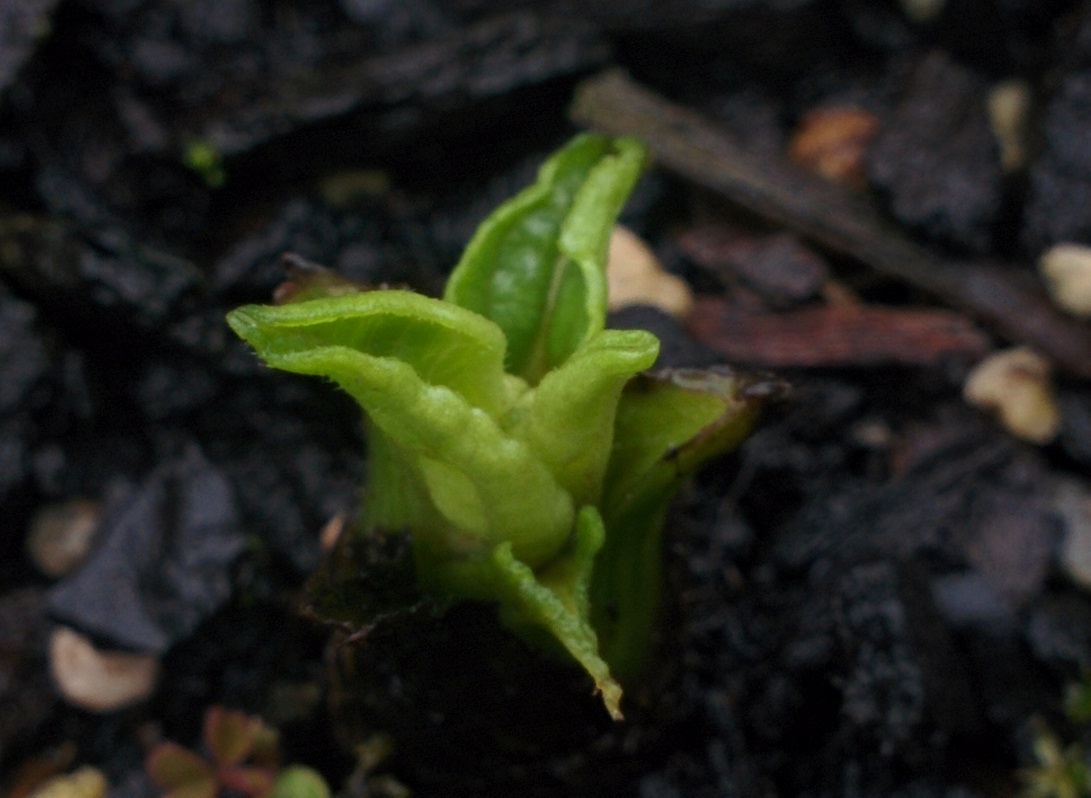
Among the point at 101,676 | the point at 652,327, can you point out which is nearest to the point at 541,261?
the point at 652,327

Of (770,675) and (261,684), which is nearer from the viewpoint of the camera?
(770,675)

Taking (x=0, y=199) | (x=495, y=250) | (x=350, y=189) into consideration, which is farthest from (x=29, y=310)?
(x=495, y=250)

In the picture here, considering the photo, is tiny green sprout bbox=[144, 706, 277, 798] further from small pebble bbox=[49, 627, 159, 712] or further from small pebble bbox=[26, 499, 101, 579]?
Result: small pebble bbox=[26, 499, 101, 579]

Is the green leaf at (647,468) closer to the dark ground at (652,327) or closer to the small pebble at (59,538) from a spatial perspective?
the dark ground at (652,327)

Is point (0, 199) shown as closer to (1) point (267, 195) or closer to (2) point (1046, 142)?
(1) point (267, 195)

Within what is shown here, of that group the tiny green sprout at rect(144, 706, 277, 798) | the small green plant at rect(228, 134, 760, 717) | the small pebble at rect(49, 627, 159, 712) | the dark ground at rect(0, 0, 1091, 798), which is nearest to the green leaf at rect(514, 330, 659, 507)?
the small green plant at rect(228, 134, 760, 717)

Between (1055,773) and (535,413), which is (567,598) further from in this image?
(1055,773)
